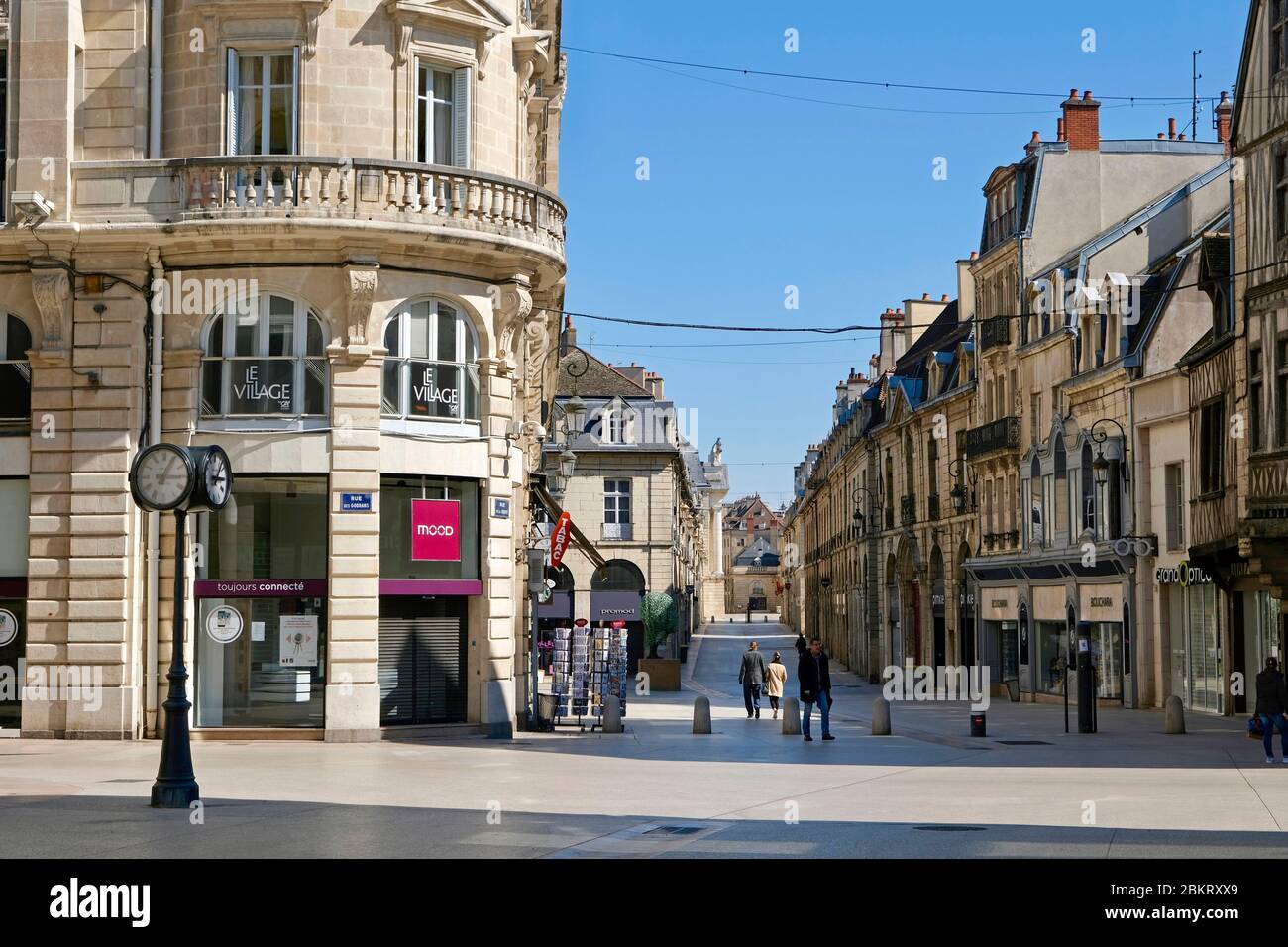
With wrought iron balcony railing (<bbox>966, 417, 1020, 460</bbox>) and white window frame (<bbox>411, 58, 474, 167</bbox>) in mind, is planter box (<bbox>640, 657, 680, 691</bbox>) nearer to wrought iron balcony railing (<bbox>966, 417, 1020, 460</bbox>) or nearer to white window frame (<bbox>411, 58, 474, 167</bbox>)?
wrought iron balcony railing (<bbox>966, 417, 1020, 460</bbox>)

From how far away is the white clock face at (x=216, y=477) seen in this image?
1656 cm

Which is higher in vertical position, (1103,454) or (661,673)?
(1103,454)

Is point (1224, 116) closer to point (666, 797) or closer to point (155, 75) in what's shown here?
point (155, 75)

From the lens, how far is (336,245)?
24.7m

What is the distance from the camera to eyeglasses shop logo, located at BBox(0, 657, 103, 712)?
24719mm

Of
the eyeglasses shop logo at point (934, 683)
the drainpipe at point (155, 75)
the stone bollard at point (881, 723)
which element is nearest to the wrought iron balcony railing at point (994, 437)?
the eyeglasses shop logo at point (934, 683)

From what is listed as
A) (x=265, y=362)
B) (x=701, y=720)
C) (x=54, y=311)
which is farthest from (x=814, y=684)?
(x=54, y=311)

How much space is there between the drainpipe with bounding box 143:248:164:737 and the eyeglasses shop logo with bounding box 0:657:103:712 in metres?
0.71

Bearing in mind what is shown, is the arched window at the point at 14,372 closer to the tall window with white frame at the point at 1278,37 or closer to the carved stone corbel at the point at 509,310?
the carved stone corbel at the point at 509,310

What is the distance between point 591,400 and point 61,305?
42.1 meters

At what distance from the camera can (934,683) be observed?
177 feet

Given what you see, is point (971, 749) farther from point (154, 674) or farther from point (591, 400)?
point (591, 400)

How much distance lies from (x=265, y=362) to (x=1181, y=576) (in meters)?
20.6
